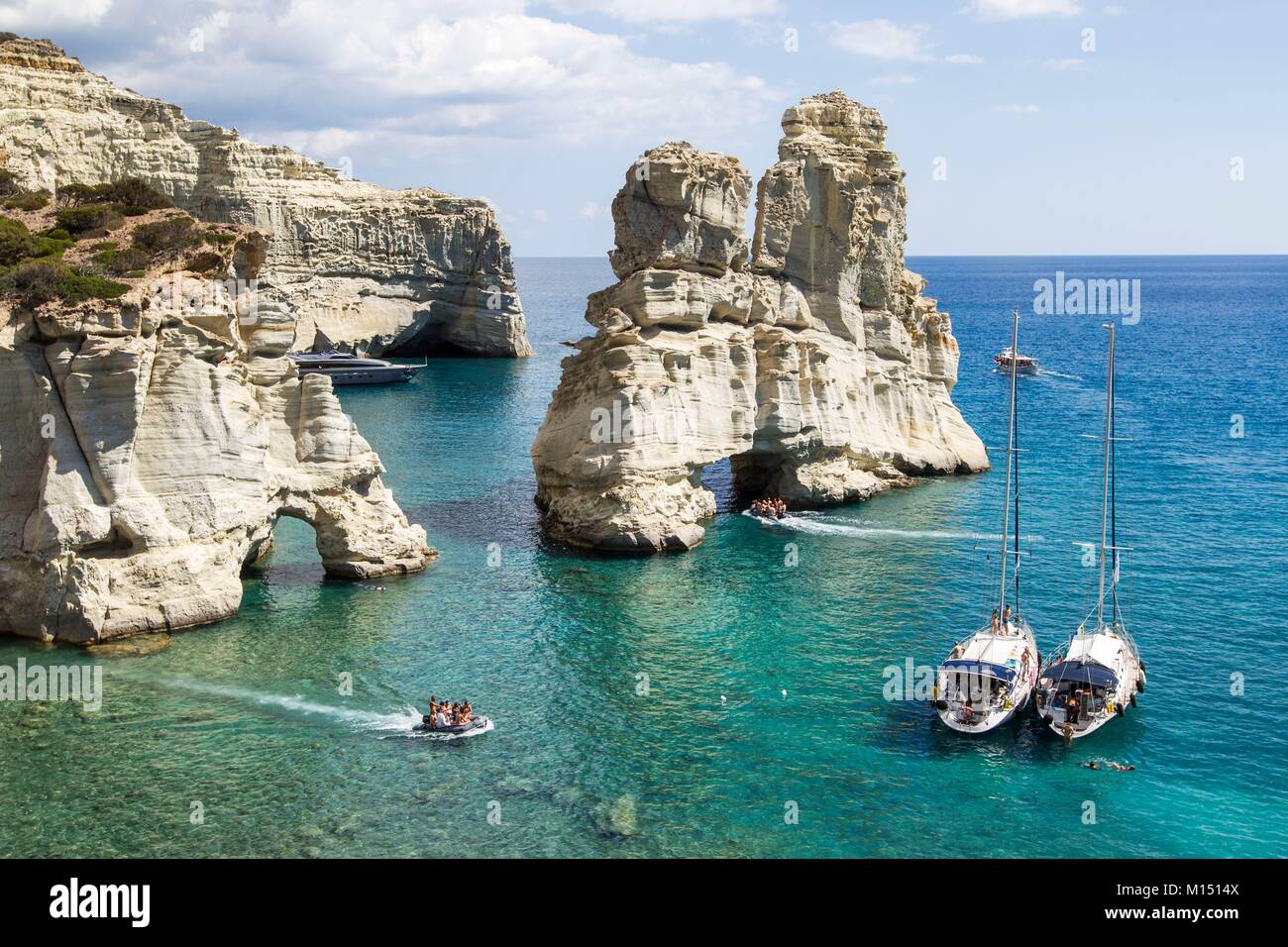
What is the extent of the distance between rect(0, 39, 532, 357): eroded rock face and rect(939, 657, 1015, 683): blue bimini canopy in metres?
73.2

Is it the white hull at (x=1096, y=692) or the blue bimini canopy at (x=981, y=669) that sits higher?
the blue bimini canopy at (x=981, y=669)

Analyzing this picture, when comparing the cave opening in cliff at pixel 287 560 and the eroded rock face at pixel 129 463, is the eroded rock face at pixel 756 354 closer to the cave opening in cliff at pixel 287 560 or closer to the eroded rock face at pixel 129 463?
the cave opening in cliff at pixel 287 560

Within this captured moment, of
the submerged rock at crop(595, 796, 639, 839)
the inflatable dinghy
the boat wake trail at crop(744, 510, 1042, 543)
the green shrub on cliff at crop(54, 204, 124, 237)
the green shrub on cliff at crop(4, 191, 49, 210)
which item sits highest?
the green shrub on cliff at crop(4, 191, 49, 210)

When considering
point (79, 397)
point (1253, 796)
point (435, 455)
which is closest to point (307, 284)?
point (435, 455)

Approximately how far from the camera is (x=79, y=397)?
1511 inches

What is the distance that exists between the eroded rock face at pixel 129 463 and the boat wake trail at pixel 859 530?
938 inches

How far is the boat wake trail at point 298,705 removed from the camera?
32.9 metres

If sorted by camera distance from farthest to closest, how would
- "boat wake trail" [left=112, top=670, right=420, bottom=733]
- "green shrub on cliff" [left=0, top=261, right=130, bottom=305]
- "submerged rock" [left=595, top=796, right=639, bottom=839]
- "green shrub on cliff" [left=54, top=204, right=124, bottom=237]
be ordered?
"green shrub on cliff" [left=54, top=204, right=124, bottom=237] < "green shrub on cliff" [left=0, top=261, right=130, bottom=305] < "boat wake trail" [left=112, top=670, right=420, bottom=733] < "submerged rock" [left=595, top=796, right=639, bottom=839]

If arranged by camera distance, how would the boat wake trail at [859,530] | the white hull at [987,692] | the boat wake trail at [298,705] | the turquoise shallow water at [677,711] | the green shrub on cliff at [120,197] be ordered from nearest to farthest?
the turquoise shallow water at [677,711], the boat wake trail at [298,705], the white hull at [987,692], the green shrub on cliff at [120,197], the boat wake trail at [859,530]

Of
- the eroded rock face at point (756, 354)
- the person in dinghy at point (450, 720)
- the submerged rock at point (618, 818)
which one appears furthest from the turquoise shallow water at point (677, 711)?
the eroded rock face at point (756, 354)

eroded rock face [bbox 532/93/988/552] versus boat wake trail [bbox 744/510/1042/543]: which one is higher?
eroded rock face [bbox 532/93/988/552]

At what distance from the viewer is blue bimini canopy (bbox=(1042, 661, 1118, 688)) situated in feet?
112

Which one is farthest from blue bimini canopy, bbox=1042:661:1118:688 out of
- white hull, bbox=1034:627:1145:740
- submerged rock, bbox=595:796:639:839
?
submerged rock, bbox=595:796:639:839

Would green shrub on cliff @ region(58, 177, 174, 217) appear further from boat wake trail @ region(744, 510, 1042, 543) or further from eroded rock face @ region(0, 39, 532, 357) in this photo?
eroded rock face @ region(0, 39, 532, 357)
